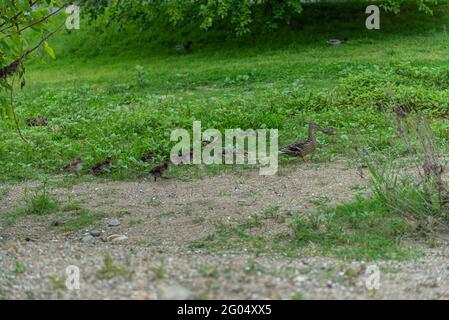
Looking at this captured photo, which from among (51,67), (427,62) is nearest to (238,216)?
(427,62)

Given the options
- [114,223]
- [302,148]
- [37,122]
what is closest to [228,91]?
[37,122]

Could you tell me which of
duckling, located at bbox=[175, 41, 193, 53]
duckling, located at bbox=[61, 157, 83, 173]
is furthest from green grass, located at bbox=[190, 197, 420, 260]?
duckling, located at bbox=[175, 41, 193, 53]

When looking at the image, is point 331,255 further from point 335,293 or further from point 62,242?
point 62,242

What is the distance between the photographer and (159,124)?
12.0 m

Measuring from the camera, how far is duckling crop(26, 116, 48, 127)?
1288 cm

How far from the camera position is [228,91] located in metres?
14.5

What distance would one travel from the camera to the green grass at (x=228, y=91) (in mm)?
11086

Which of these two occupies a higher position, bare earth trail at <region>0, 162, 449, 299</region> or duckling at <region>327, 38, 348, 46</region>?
duckling at <region>327, 38, 348, 46</region>

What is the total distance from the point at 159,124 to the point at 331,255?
5577 millimetres

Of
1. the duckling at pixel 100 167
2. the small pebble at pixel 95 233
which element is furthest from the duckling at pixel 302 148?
the small pebble at pixel 95 233
